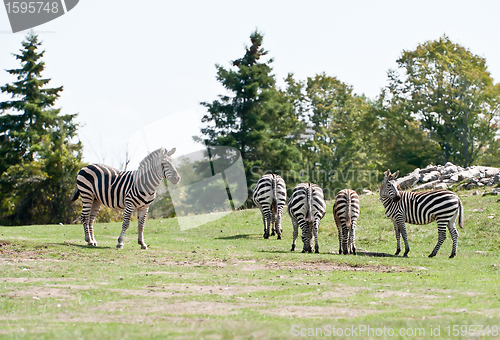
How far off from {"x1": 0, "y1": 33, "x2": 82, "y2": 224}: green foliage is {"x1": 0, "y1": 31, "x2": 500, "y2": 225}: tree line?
89 millimetres

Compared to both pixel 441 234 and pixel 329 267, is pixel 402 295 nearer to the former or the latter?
pixel 329 267

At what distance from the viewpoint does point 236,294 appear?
27.5 feet

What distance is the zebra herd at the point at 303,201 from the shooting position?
14383 millimetres

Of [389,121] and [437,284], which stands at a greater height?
[389,121]

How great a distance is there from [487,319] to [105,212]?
1340 inches

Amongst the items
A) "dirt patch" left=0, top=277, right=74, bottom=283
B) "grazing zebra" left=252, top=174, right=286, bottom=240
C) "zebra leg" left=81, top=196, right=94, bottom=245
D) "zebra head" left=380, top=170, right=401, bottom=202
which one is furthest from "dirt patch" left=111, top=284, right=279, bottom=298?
"grazing zebra" left=252, top=174, right=286, bottom=240

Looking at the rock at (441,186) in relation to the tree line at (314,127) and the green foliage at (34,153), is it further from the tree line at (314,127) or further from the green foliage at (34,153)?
the green foliage at (34,153)

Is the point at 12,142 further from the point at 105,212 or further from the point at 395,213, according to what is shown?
the point at 395,213

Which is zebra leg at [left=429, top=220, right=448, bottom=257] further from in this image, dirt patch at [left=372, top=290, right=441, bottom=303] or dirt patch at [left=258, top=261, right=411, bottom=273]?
dirt patch at [left=372, top=290, right=441, bottom=303]

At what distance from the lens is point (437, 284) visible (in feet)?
31.1

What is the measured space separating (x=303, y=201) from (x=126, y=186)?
543cm

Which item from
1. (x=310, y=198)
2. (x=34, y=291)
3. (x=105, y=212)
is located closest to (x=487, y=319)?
(x=34, y=291)

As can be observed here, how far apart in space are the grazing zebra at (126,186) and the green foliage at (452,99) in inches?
1403

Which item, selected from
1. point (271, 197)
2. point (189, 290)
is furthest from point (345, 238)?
point (189, 290)
